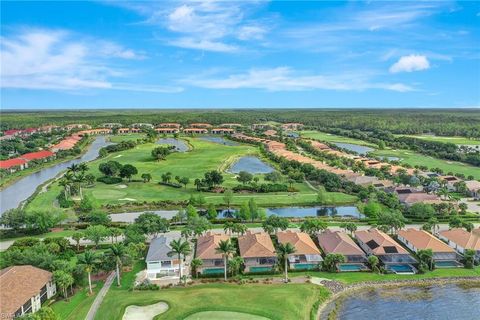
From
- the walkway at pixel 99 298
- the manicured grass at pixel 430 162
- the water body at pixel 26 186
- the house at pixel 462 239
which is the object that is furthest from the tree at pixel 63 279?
the manicured grass at pixel 430 162

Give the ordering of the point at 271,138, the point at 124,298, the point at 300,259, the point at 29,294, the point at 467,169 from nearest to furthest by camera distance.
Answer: the point at 29,294
the point at 124,298
the point at 300,259
the point at 467,169
the point at 271,138

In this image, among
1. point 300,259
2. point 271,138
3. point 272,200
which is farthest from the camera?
point 271,138

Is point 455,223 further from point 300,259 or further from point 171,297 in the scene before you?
point 171,297

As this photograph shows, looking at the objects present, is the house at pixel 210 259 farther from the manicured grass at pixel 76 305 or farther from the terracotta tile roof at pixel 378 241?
the terracotta tile roof at pixel 378 241

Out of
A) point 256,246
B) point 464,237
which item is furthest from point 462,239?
point 256,246

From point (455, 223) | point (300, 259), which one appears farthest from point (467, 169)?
point (300, 259)

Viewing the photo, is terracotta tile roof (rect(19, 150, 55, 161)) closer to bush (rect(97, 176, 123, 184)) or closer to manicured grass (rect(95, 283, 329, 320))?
bush (rect(97, 176, 123, 184))
